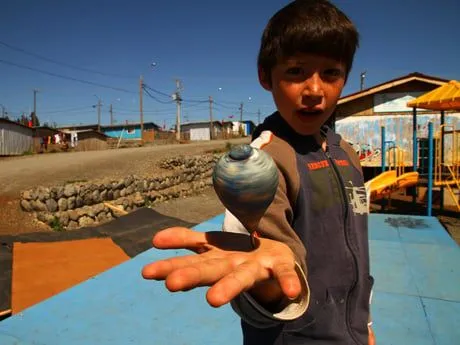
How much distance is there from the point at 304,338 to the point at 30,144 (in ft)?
93.6

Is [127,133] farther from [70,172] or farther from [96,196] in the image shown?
[96,196]

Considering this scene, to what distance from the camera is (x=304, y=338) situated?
1.30 m

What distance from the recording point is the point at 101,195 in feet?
34.0

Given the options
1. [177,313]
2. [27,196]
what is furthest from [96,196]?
[177,313]

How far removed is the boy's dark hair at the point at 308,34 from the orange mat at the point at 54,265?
408 cm

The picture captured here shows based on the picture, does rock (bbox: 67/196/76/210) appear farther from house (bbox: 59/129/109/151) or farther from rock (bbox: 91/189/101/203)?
house (bbox: 59/129/109/151)

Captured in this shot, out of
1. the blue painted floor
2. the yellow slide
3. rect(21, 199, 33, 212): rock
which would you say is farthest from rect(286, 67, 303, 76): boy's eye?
rect(21, 199, 33, 212): rock

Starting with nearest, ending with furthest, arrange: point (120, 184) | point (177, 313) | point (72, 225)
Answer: point (177, 313) → point (72, 225) → point (120, 184)

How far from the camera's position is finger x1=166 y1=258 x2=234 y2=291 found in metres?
0.70

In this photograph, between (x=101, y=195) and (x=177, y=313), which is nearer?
(x=177, y=313)

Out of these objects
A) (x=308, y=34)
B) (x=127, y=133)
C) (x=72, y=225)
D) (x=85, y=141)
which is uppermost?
(x=127, y=133)

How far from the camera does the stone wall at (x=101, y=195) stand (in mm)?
8750

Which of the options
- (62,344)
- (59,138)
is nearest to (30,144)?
(59,138)

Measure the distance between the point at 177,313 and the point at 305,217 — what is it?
248 cm
